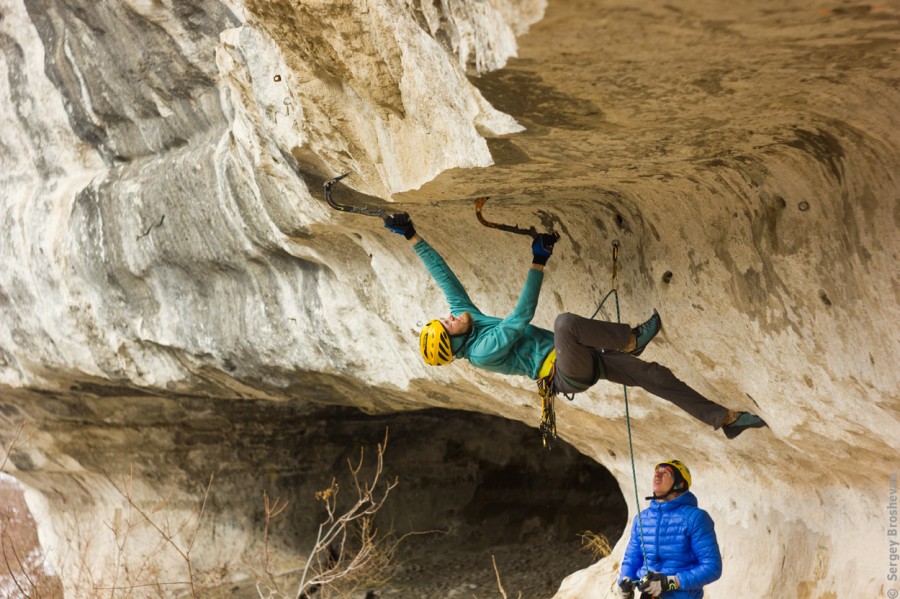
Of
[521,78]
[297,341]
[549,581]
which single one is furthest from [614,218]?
[549,581]

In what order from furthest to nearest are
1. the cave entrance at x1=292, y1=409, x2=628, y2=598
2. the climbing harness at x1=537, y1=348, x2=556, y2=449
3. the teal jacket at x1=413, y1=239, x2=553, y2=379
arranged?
the cave entrance at x1=292, y1=409, x2=628, y2=598 → the climbing harness at x1=537, y1=348, x2=556, y2=449 → the teal jacket at x1=413, y1=239, x2=553, y2=379

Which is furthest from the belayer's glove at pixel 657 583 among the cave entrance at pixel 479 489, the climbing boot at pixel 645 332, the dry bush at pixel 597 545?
the cave entrance at pixel 479 489

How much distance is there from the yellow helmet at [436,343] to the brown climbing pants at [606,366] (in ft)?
1.40

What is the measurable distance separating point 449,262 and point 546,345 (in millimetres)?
1313

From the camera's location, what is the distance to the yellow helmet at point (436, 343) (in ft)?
11.8

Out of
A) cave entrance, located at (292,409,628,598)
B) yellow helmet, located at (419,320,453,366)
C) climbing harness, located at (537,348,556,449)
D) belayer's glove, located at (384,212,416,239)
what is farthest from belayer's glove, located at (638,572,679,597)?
cave entrance, located at (292,409,628,598)

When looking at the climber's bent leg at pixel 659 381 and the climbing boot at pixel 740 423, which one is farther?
the climbing boot at pixel 740 423

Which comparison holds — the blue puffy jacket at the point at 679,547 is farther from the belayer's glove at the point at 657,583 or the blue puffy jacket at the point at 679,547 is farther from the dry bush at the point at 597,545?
the dry bush at the point at 597,545

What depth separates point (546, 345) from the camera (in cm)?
371

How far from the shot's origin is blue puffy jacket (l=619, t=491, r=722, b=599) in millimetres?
3430

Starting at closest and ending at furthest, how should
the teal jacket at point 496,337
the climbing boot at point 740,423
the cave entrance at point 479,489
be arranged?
the teal jacket at point 496,337, the climbing boot at point 740,423, the cave entrance at point 479,489

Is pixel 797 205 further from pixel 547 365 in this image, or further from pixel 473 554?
pixel 473 554

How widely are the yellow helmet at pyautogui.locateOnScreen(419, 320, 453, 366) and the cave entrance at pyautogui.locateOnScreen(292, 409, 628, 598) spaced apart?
483 centimetres

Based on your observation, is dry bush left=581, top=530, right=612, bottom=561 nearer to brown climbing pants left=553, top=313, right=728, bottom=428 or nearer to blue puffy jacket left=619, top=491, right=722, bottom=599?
blue puffy jacket left=619, top=491, right=722, bottom=599
